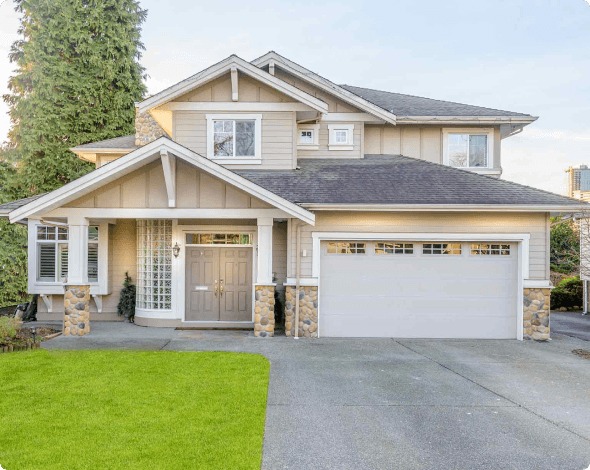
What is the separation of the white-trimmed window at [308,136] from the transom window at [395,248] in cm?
403

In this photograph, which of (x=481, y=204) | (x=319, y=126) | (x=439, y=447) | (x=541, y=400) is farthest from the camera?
(x=319, y=126)

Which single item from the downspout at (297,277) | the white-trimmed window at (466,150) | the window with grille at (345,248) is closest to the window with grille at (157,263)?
the downspout at (297,277)

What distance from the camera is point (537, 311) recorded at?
→ 10.7 meters

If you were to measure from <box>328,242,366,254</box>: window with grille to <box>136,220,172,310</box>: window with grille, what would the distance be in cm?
418

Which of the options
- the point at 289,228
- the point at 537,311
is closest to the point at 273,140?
the point at 289,228

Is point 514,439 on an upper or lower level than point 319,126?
lower

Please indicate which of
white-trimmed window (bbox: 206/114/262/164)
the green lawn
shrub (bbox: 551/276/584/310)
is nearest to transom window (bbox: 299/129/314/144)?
white-trimmed window (bbox: 206/114/262/164)

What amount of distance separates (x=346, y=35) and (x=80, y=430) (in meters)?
9.65

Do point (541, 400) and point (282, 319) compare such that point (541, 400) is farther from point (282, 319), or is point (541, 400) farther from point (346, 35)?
point (346, 35)

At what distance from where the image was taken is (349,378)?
725 centimetres

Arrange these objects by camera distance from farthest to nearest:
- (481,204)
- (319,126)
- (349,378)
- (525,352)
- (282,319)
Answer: (319,126), (282,319), (481,204), (525,352), (349,378)

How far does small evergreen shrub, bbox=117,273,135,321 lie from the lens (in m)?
12.5

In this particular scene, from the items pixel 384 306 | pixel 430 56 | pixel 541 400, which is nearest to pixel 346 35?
pixel 430 56

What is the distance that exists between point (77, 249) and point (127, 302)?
99.2 inches
